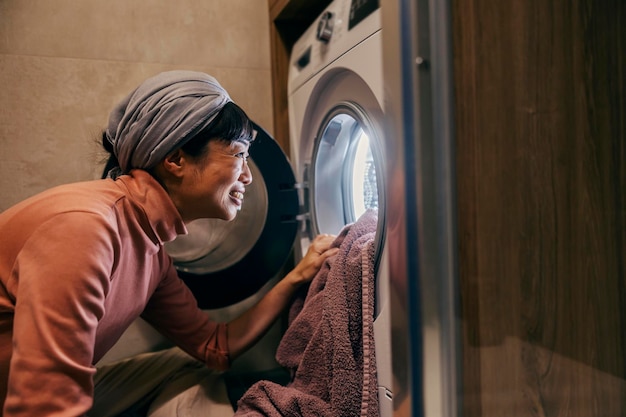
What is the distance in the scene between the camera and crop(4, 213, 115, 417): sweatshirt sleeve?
768 mm

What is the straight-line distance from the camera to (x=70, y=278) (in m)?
0.80

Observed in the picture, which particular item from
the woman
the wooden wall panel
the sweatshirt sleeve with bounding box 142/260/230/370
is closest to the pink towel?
the woman

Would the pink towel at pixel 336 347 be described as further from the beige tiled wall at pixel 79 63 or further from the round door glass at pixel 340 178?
the beige tiled wall at pixel 79 63

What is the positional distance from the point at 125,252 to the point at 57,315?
0.67 feet

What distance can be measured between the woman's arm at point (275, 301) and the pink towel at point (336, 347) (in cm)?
7

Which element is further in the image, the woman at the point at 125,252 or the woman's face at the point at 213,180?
the woman's face at the point at 213,180

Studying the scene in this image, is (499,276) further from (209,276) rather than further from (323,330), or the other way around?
(209,276)

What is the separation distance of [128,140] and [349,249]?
0.51 metres

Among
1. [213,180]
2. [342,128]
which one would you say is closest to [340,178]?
[342,128]

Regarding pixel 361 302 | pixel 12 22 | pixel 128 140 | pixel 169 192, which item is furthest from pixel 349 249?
pixel 12 22

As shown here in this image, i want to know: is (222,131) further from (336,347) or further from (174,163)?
(336,347)

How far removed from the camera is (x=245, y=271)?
4.73ft

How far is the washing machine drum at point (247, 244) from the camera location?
141 cm

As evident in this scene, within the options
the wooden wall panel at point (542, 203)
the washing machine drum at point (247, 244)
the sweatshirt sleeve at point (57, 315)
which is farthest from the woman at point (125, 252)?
the wooden wall panel at point (542, 203)
